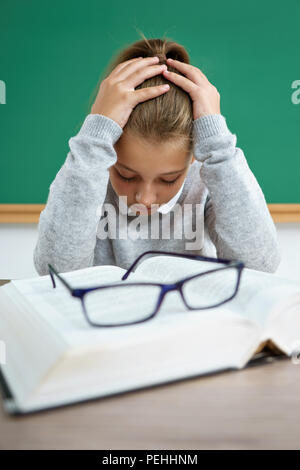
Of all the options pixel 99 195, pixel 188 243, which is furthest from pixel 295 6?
pixel 99 195

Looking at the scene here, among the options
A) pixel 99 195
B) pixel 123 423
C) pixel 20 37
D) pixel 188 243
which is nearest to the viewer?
pixel 123 423

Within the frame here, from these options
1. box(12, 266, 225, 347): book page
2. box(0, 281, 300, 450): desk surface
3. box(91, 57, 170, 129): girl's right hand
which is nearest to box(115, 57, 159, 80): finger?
box(91, 57, 170, 129): girl's right hand

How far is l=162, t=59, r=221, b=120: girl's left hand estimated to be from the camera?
2.05 feet

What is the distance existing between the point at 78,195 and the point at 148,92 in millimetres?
195

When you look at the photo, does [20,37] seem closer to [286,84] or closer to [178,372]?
[286,84]

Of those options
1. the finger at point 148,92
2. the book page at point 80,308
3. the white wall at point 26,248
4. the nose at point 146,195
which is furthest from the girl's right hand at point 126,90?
the white wall at point 26,248

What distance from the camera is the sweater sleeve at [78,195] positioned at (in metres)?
0.59

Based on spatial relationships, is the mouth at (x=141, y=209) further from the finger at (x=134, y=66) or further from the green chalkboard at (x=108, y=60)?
the green chalkboard at (x=108, y=60)

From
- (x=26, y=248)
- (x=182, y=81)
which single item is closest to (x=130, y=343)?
(x=182, y=81)

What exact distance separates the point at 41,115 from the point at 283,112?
763 millimetres

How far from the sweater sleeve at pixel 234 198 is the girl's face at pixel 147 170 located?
1.8 inches

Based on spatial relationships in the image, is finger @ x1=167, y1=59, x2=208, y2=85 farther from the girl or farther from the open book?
the open book

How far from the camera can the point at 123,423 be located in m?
0.20

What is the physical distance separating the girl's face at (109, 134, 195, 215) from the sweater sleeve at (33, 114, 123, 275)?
0.03 m
